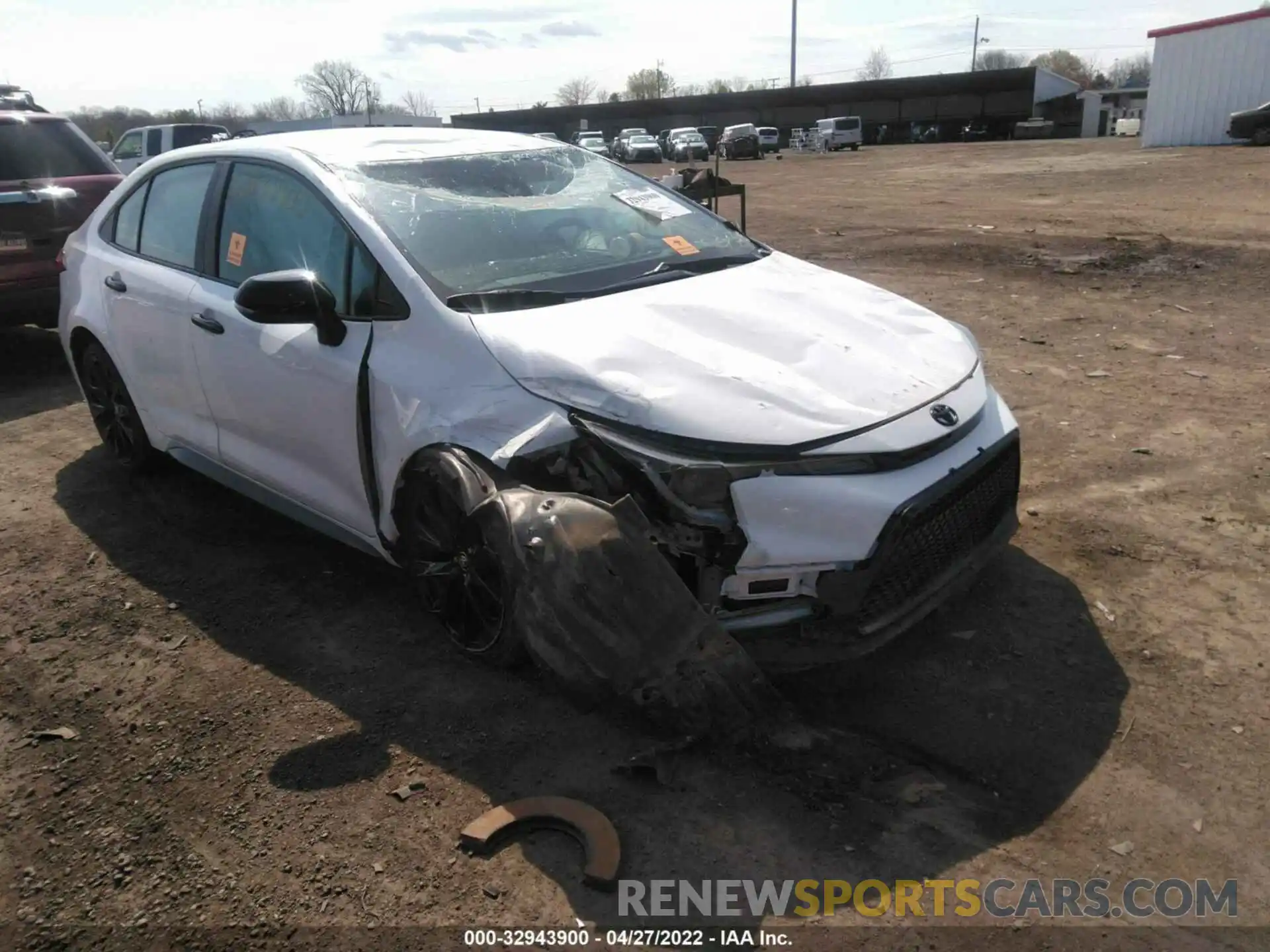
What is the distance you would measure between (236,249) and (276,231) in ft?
0.96

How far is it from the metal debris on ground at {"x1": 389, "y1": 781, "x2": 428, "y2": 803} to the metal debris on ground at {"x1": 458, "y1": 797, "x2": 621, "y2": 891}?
24 cm

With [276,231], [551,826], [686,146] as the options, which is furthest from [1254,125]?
[551,826]

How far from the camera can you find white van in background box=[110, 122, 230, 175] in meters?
20.1

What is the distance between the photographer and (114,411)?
17.4ft

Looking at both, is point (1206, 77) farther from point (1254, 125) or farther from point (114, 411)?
point (114, 411)

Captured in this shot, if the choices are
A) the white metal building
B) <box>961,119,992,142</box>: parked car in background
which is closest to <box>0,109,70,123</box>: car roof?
the white metal building

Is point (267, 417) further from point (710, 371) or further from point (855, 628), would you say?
point (855, 628)

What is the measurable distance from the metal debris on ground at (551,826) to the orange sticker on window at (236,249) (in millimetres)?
2601

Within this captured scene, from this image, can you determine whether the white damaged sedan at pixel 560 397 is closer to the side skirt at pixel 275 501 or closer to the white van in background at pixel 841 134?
the side skirt at pixel 275 501

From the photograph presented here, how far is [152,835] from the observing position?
271 centimetres

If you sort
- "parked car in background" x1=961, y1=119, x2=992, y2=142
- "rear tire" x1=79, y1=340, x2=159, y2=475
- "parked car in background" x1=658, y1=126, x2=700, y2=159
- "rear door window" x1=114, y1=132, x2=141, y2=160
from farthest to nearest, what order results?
"parked car in background" x1=961, y1=119, x2=992, y2=142 < "parked car in background" x1=658, y1=126, x2=700, y2=159 < "rear door window" x1=114, y1=132, x2=141, y2=160 < "rear tire" x1=79, y1=340, x2=159, y2=475

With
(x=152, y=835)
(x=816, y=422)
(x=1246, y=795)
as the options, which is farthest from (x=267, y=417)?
(x=1246, y=795)

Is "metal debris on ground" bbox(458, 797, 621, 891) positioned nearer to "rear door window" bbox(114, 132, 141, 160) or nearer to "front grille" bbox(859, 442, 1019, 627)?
"front grille" bbox(859, 442, 1019, 627)

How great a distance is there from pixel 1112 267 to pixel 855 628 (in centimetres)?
828
